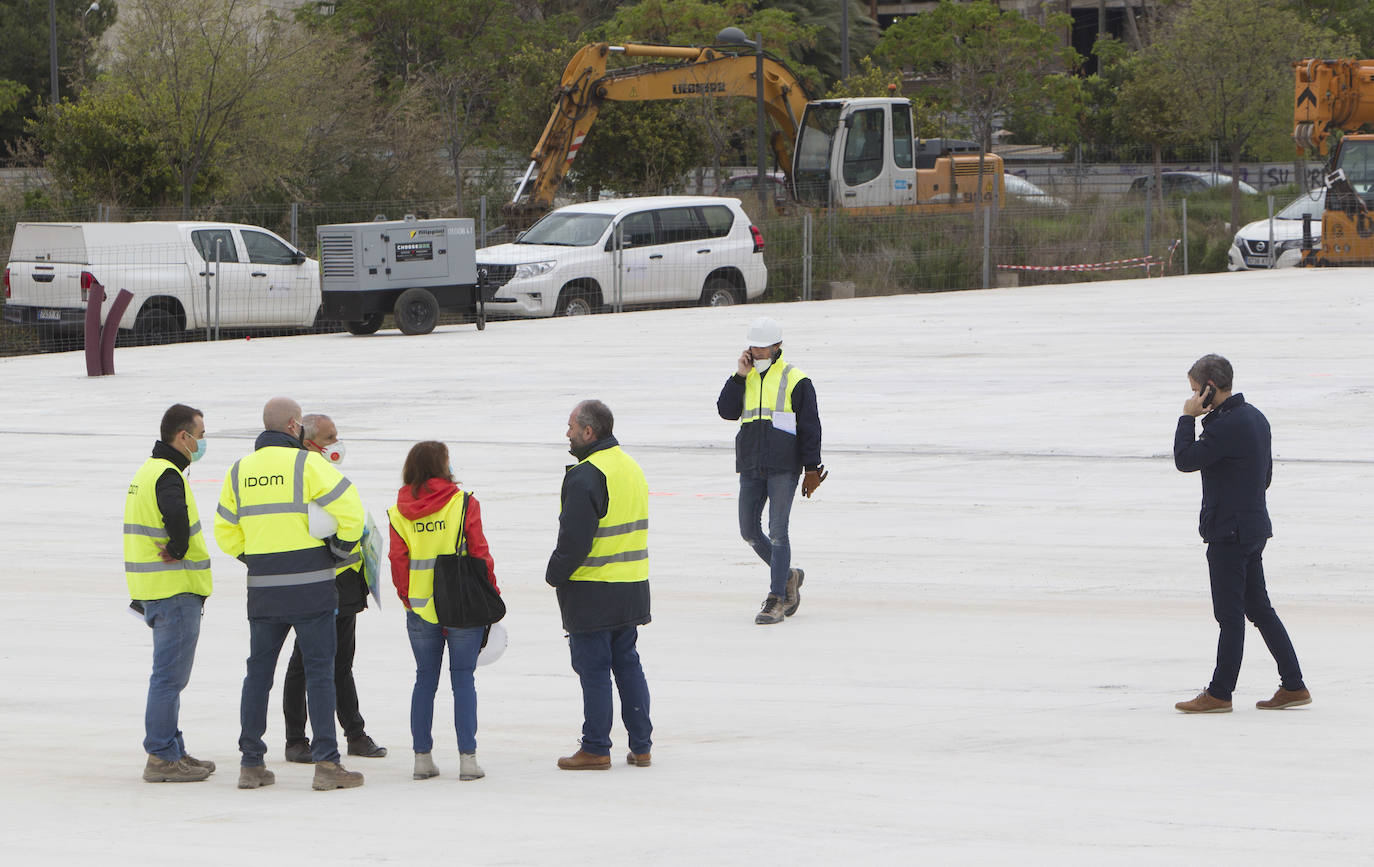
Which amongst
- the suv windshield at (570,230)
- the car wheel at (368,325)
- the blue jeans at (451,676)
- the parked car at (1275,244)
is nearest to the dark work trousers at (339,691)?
the blue jeans at (451,676)

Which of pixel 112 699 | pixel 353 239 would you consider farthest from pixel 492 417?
pixel 112 699

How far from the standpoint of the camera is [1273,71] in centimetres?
4672

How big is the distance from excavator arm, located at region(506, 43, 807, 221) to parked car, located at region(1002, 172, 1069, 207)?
15.2 ft

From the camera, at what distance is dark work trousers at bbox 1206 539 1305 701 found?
7551mm

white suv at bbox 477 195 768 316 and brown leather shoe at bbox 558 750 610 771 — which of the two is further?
white suv at bbox 477 195 768 316

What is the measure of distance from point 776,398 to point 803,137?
2585 cm

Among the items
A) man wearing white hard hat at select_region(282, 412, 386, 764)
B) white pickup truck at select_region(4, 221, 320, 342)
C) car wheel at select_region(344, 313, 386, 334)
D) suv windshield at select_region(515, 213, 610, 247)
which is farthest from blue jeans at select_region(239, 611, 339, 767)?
suv windshield at select_region(515, 213, 610, 247)

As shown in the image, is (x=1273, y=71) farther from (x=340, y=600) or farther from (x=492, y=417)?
(x=340, y=600)

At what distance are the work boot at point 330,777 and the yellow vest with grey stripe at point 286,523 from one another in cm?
58

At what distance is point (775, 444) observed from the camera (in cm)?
975

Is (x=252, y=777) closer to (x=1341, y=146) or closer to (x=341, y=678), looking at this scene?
(x=341, y=678)

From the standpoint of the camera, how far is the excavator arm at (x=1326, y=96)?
3356cm

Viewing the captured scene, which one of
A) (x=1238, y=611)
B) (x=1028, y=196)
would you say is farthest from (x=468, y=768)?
(x=1028, y=196)

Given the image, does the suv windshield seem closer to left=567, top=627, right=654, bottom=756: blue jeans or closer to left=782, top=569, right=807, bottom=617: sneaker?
left=782, top=569, right=807, bottom=617: sneaker
